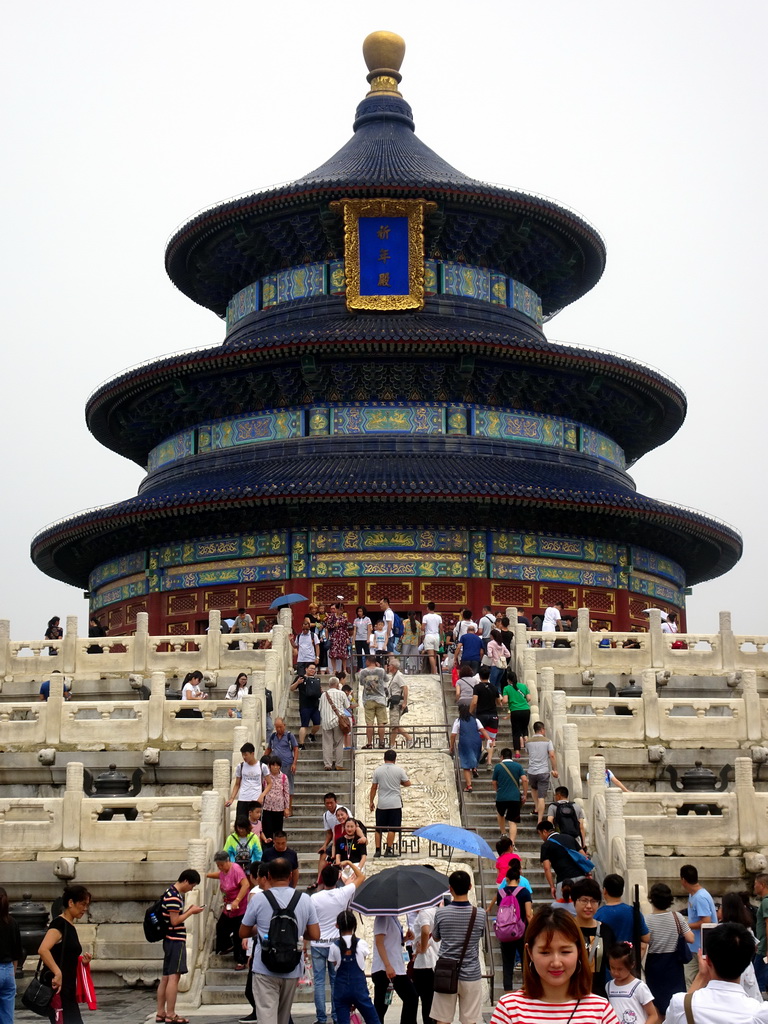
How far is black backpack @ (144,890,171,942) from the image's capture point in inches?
612

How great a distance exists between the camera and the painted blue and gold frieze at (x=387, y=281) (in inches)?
1805

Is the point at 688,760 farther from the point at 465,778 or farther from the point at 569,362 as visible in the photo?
the point at 569,362

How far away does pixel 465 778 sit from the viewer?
21359 millimetres

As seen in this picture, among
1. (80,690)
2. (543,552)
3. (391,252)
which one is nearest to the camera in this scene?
(80,690)

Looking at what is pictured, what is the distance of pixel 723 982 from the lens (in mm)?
8078

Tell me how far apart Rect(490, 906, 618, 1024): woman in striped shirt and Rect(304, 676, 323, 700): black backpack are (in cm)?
1681

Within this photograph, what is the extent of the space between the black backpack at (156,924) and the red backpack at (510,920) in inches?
131

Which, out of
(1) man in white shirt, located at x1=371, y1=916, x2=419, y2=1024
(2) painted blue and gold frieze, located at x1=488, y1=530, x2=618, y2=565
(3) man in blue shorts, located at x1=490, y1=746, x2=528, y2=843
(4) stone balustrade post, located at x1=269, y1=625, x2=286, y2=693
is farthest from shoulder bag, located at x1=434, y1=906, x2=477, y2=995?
(2) painted blue and gold frieze, located at x1=488, y1=530, x2=618, y2=565

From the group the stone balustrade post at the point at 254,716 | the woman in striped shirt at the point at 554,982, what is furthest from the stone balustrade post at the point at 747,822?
the woman in striped shirt at the point at 554,982

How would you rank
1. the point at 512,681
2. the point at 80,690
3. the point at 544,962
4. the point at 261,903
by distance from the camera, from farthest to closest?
the point at 80,690, the point at 512,681, the point at 261,903, the point at 544,962

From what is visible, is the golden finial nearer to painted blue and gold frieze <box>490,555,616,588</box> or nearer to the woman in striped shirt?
painted blue and gold frieze <box>490,555,616,588</box>

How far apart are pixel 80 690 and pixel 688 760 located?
34.8ft

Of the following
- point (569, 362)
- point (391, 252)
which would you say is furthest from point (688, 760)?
point (391, 252)

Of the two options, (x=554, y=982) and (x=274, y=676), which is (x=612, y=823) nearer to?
(x=274, y=676)
